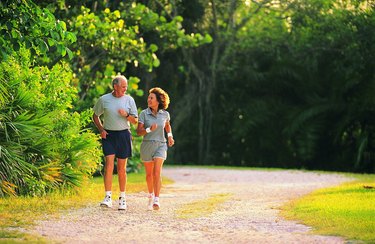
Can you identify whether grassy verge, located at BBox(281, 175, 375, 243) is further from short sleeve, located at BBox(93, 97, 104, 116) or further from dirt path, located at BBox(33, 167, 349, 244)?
short sleeve, located at BBox(93, 97, 104, 116)

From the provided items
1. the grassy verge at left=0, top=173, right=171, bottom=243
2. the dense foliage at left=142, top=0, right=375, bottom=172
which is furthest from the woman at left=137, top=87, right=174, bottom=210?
the dense foliage at left=142, top=0, right=375, bottom=172

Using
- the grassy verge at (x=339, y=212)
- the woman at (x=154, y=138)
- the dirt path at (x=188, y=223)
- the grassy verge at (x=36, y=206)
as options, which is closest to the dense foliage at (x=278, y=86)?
the dirt path at (x=188, y=223)

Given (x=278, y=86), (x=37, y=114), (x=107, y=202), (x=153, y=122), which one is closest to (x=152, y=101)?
(x=153, y=122)

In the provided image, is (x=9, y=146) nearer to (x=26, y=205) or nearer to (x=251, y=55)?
(x=26, y=205)

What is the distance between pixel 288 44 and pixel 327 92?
1.97 metres

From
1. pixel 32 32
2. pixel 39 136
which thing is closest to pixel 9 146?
pixel 39 136

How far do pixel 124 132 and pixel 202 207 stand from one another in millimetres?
1743

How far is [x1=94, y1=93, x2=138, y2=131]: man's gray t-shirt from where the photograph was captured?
12.7 meters

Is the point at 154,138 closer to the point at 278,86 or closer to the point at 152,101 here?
the point at 152,101

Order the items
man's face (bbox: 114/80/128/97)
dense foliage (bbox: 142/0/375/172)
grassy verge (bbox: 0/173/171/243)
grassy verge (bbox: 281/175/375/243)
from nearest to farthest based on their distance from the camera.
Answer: grassy verge (bbox: 0/173/171/243), grassy verge (bbox: 281/175/375/243), man's face (bbox: 114/80/128/97), dense foliage (bbox: 142/0/375/172)

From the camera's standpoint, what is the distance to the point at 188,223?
1120 cm

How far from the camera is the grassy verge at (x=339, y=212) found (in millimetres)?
10219

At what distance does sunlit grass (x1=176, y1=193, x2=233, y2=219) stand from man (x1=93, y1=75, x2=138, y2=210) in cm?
95

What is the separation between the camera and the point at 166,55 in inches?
1110
